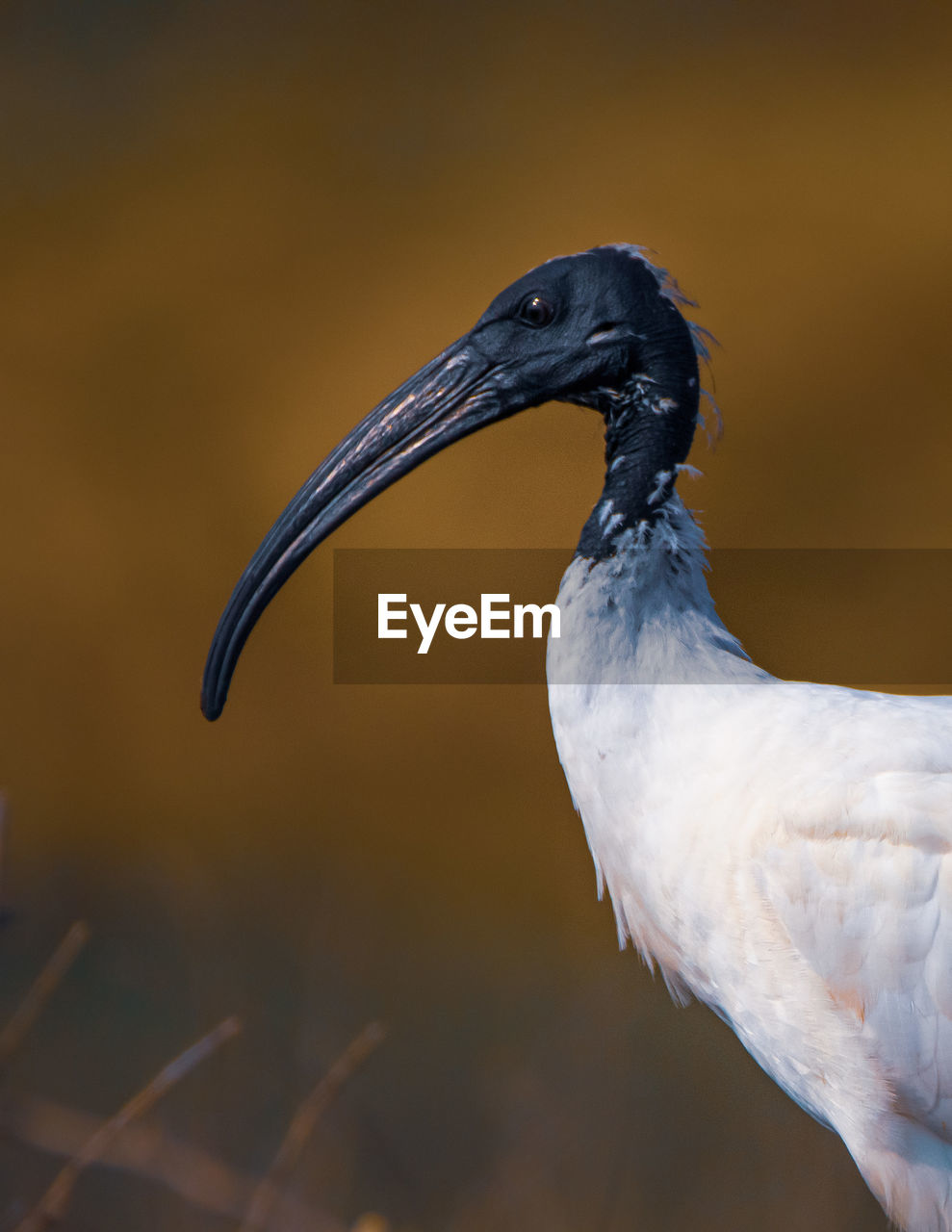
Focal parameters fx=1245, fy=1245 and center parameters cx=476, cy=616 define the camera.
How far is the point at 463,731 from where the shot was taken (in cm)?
478

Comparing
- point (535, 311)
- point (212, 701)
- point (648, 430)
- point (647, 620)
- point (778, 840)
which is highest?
point (535, 311)

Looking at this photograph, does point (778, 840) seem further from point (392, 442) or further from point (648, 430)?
point (392, 442)

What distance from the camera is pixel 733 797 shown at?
5.20 feet

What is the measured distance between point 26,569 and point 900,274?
11.4ft

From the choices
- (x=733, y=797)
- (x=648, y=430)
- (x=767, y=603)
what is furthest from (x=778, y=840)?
(x=767, y=603)

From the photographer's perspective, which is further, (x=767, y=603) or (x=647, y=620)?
(x=767, y=603)

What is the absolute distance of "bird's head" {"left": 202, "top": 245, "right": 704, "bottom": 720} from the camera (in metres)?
1.79

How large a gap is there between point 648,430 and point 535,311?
0.25 metres

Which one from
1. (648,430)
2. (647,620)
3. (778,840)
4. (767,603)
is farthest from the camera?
(767,603)

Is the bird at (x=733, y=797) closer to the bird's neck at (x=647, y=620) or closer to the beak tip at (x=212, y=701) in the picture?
the bird's neck at (x=647, y=620)

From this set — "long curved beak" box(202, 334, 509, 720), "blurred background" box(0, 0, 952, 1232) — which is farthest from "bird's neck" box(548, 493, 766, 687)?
"blurred background" box(0, 0, 952, 1232)

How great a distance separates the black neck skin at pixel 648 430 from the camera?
1717mm

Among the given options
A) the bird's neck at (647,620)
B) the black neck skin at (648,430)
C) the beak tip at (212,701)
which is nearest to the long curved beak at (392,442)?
the beak tip at (212,701)

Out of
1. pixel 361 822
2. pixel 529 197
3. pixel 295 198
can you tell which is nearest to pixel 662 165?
pixel 529 197
